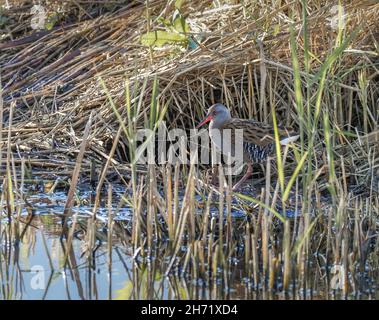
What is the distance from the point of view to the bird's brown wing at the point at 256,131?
21.7ft

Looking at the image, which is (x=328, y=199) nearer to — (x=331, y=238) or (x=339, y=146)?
(x=339, y=146)

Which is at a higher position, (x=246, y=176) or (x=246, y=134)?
(x=246, y=134)

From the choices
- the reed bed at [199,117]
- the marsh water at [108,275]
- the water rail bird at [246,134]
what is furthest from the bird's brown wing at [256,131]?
the marsh water at [108,275]

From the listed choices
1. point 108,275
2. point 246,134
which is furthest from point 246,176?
point 108,275

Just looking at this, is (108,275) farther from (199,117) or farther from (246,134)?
(199,117)

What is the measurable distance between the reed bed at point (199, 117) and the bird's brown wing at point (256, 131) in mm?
174

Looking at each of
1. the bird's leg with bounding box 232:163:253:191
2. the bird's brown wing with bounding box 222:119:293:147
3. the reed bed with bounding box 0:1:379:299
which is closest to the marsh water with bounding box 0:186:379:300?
the reed bed with bounding box 0:1:379:299

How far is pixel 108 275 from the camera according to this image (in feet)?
16.0

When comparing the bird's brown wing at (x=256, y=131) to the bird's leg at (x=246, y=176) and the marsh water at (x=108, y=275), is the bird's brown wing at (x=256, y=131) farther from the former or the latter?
the marsh water at (x=108, y=275)

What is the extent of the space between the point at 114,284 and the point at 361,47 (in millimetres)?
3194

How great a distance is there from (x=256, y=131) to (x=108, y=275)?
86.5 inches

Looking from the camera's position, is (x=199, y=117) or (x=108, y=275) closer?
(x=108, y=275)

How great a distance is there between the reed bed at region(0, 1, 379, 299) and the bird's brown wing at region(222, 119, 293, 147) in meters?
0.17

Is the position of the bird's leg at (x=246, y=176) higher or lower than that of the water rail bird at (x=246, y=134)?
lower
